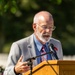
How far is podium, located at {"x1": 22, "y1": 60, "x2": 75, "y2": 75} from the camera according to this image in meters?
7.70

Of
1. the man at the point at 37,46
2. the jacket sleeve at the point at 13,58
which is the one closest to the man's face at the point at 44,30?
the man at the point at 37,46

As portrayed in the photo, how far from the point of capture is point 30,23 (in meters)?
28.6

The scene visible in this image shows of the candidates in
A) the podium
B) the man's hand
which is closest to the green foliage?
the man's hand

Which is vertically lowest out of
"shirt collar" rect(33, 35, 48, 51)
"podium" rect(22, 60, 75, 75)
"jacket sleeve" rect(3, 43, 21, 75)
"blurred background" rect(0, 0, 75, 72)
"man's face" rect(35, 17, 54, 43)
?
"podium" rect(22, 60, 75, 75)

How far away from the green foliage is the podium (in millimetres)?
20253

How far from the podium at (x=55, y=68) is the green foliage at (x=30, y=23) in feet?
66.4

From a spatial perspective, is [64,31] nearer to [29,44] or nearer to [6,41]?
[6,41]

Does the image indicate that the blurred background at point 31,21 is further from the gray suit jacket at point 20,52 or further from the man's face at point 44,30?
the man's face at point 44,30

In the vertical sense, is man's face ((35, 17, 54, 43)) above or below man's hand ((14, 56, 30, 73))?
above

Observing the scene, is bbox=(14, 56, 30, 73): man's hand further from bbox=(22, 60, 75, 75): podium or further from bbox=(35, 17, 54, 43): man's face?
bbox=(35, 17, 54, 43): man's face

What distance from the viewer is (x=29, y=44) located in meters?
8.77

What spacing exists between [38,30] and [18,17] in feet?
67.8

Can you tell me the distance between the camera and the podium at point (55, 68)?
7695mm

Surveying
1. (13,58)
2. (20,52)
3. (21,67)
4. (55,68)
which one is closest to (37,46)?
(20,52)
